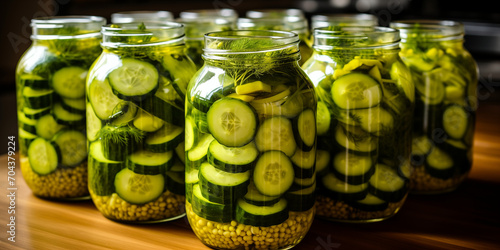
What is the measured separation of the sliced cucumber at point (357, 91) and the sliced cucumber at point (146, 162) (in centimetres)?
28

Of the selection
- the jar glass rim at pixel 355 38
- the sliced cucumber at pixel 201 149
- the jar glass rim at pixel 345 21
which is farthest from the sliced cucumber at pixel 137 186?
the jar glass rim at pixel 345 21

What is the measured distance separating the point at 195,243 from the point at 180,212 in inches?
3.9

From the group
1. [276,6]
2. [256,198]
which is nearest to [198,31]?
[256,198]

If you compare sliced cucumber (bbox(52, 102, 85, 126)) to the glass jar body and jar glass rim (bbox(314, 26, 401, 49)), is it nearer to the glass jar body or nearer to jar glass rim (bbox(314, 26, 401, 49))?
jar glass rim (bbox(314, 26, 401, 49))

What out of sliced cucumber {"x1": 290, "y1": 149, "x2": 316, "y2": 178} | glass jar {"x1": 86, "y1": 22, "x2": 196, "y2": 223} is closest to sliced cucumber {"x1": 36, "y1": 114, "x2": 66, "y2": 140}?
glass jar {"x1": 86, "y1": 22, "x2": 196, "y2": 223}

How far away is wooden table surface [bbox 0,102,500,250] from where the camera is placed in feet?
Result: 2.61

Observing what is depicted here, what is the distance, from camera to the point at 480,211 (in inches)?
36.6

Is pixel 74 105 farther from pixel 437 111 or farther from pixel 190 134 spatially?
pixel 437 111

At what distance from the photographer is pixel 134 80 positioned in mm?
821

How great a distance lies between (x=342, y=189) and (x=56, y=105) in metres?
0.50

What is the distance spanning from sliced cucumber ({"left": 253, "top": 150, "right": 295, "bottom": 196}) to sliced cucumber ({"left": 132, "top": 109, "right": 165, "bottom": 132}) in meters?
0.19

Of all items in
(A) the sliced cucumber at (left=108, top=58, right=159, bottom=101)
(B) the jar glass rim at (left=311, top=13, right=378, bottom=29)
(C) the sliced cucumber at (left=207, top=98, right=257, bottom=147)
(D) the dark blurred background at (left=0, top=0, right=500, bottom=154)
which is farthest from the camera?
(D) the dark blurred background at (left=0, top=0, right=500, bottom=154)

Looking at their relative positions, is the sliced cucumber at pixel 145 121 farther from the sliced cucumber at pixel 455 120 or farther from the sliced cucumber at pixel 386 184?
the sliced cucumber at pixel 455 120

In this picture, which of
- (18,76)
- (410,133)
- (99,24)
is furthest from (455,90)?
(18,76)
